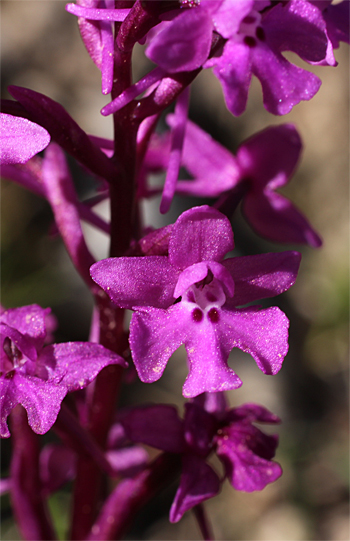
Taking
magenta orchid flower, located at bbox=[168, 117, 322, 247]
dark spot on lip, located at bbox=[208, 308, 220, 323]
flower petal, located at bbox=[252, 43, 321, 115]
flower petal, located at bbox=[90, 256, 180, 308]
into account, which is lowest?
magenta orchid flower, located at bbox=[168, 117, 322, 247]

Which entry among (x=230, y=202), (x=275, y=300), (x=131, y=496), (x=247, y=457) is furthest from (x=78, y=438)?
(x=275, y=300)

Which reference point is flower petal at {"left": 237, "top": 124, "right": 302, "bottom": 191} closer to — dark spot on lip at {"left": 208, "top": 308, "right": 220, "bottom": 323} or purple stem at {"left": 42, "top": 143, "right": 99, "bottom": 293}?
purple stem at {"left": 42, "top": 143, "right": 99, "bottom": 293}

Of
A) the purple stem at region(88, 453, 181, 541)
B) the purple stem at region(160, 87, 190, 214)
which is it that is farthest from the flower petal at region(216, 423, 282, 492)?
the purple stem at region(160, 87, 190, 214)

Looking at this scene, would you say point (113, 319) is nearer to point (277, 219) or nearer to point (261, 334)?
point (261, 334)

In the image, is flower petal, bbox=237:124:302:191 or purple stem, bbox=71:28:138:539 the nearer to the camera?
purple stem, bbox=71:28:138:539

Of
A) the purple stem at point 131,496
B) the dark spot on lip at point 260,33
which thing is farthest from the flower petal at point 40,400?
the dark spot on lip at point 260,33

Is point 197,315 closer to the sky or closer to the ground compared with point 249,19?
closer to the ground

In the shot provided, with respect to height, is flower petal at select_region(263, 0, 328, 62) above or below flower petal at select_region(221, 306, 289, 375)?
above
